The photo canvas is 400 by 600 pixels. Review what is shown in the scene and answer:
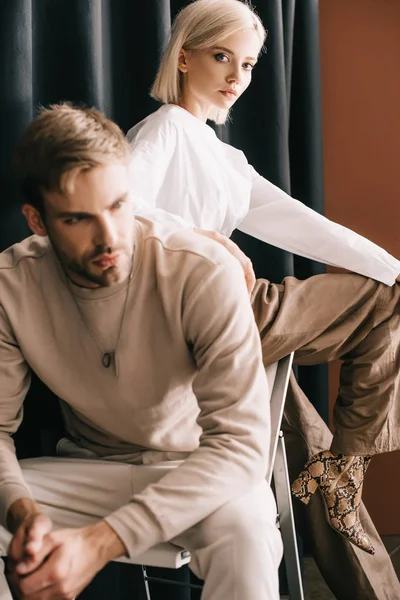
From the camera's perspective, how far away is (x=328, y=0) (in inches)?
96.3

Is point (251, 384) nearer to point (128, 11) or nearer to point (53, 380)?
point (53, 380)

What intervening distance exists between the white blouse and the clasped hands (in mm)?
639

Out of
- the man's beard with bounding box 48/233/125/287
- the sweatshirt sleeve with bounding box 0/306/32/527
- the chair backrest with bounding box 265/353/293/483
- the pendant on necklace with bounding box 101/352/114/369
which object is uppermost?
the man's beard with bounding box 48/233/125/287

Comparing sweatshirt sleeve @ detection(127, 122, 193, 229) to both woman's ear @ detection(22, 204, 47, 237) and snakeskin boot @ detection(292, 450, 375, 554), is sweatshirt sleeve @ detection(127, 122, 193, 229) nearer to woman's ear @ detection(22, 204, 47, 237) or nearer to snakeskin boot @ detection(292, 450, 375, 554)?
woman's ear @ detection(22, 204, 47, 237)

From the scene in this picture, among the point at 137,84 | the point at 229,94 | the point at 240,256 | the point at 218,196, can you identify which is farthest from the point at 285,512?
the point at 137,84

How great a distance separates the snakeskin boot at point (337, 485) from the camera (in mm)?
1866

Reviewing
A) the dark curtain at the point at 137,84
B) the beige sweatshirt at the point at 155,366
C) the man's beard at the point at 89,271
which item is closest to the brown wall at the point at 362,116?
the dark curtain at the point at 137,84

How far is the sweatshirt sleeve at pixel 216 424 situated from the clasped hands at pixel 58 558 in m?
0.02

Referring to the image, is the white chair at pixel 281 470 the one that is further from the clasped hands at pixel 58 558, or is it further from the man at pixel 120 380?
the clasped hands at pixel 58 558

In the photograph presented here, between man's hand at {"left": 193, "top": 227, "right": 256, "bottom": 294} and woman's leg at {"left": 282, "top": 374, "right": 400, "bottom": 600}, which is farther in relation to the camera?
woman's leg at {"left": 282, "top": 374, "right": 400, "bottom": 600}

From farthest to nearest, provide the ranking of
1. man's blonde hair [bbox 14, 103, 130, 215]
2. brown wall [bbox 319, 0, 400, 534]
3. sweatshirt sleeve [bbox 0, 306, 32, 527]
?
brown wall [bbox 319, 0, 400, 534] < sweatshirt sleeve [bbox 0, 306, 32, 527] < man's blonde hair [bbox 14, 103, 130, 215]

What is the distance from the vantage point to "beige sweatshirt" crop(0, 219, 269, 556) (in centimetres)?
120

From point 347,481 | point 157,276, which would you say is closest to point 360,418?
point 347,481

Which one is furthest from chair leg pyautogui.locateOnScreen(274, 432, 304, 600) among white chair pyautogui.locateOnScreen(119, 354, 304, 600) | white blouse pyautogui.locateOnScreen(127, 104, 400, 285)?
white blouse pyautogui.locateOnScreen(127, 104, 400, 285)
